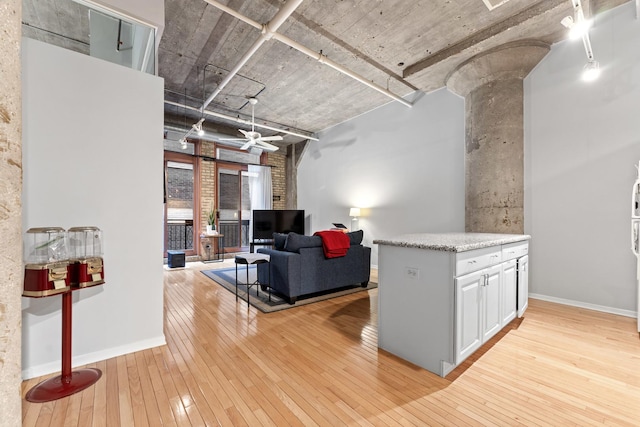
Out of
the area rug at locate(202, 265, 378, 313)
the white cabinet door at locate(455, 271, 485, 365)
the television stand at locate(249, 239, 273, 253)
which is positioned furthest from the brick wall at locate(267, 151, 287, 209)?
the white cabinet door at locate(455, 271, 485, 365)

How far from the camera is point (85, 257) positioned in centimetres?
210

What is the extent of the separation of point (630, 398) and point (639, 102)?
3237 millimetres

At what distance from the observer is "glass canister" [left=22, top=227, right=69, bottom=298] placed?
5.92ft

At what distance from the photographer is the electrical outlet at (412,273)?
220 centimetres

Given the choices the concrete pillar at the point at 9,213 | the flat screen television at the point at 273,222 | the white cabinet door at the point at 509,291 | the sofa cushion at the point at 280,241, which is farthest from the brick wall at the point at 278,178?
the concrete pillar at the point at 9,213

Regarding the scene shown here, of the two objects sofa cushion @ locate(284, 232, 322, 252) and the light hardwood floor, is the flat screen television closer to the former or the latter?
sofa cushion @ locate(284, 232, 322, 252)

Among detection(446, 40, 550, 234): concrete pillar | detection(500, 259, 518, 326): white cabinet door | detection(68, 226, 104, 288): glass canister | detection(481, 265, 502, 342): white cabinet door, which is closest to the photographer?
detection(68, 226, 104, 288): glass canister

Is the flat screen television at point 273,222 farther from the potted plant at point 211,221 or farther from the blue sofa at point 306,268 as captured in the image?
the blue sofa at point 306,268

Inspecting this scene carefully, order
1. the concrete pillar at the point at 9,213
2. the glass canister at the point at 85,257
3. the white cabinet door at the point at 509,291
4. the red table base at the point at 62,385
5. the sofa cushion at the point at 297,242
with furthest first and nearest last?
the sofa cushion at the point at 297,242 < the white cabinet door at the point at 509,291 < the glass canister at the point at 85,257 < the red table base at the point at 62,385 < the concrete pillar at the point at 9,213

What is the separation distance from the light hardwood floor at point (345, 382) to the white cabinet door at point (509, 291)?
19cm

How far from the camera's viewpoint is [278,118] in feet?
22.4

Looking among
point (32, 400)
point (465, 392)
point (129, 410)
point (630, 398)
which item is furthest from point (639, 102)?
point (32, 400)

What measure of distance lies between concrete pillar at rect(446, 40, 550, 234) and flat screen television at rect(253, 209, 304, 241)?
4861mm

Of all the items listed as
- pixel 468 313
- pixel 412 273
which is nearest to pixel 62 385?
pixel 412 273
